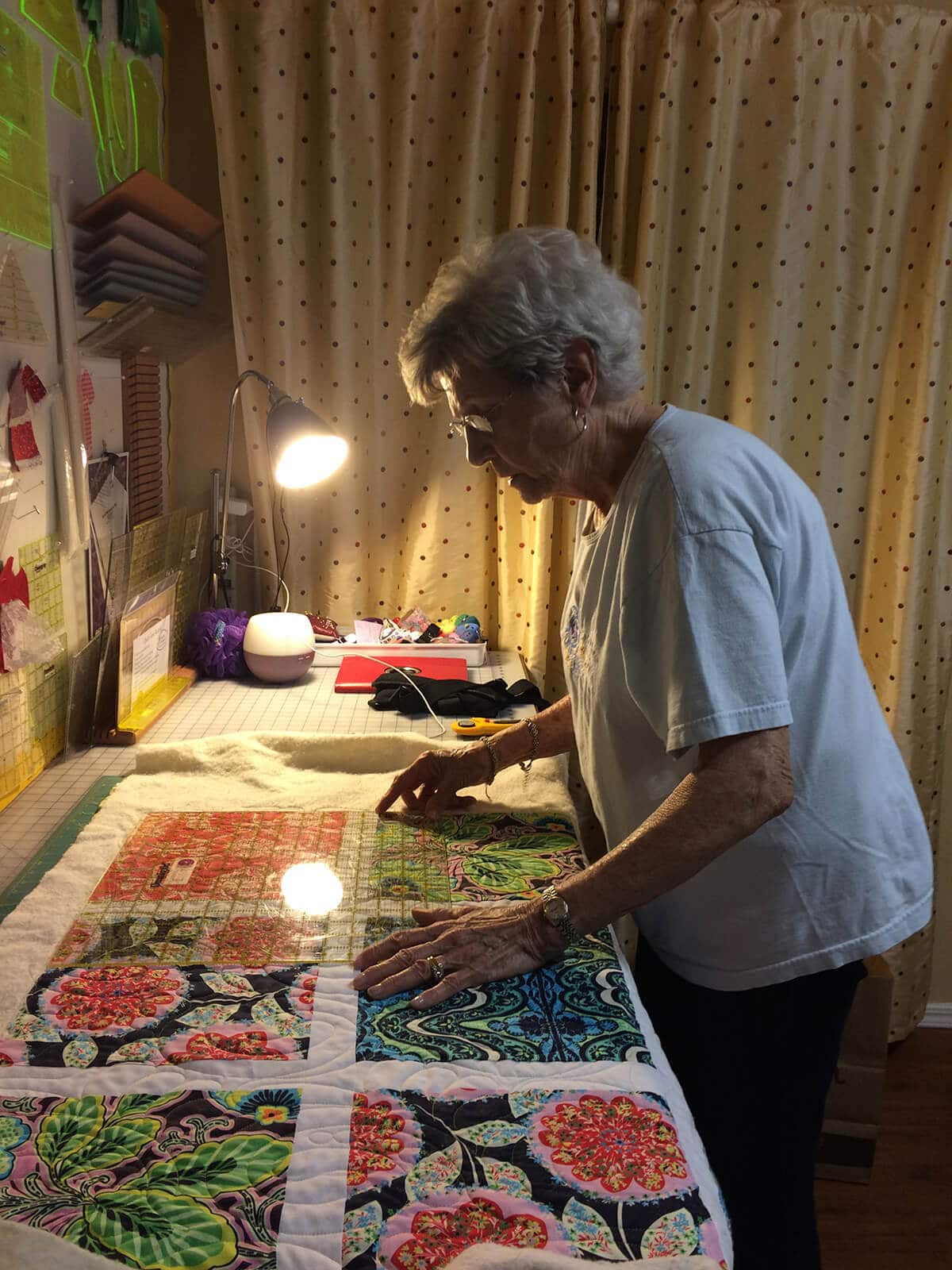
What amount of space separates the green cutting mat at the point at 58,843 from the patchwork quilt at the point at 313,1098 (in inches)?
3.0

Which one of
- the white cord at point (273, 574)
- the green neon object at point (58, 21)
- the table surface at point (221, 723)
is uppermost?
the green neon object at point (58, 21)

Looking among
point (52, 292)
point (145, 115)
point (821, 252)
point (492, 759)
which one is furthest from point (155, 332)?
point (821, 252)

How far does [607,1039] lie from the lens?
944mm

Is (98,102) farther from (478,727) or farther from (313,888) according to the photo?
(313,888)

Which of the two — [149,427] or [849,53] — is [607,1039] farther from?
[849,53]

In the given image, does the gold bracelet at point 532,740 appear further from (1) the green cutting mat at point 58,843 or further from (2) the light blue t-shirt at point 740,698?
(1) the green cutting mat at point 58,843

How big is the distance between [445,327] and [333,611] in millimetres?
1289

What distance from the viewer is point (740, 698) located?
3.24 ft

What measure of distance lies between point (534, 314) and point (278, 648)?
3.53ft

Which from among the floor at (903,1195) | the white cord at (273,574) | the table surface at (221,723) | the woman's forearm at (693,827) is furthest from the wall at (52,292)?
the floor at (903,1195)

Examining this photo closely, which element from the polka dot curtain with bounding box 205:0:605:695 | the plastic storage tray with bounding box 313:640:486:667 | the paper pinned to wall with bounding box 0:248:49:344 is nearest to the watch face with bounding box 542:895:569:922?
the paper pinned to wall with bounding box 0:248:49:344

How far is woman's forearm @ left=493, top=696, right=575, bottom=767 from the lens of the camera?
1516mm

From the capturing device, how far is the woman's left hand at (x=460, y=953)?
1.02 m

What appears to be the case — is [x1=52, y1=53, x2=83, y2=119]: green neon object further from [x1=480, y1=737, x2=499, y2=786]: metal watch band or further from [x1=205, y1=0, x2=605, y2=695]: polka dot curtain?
[x1=480, y1=737, x2=499, y2=786]: metal watch band
